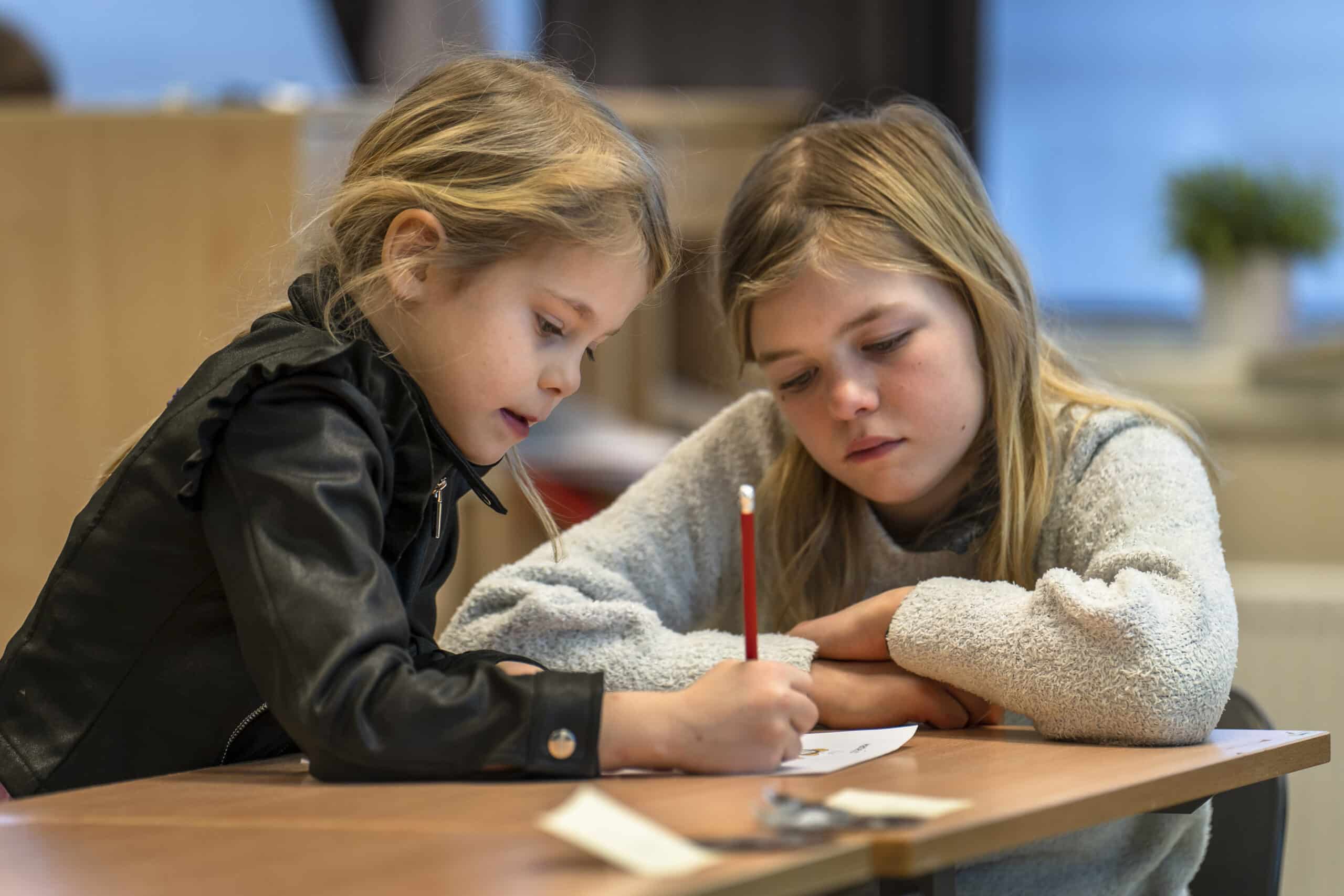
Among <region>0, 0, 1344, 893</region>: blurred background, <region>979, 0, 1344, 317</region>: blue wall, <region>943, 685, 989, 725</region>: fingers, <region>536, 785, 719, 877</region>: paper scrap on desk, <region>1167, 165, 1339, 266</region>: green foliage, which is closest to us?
<region>536, 785, 719, 877</region>: paper scrap on desk

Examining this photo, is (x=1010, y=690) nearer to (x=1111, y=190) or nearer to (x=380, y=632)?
(x=380, y=632)

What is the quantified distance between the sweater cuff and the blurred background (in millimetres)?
1756

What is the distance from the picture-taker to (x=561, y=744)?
88 cm

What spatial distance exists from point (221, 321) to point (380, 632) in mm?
2265

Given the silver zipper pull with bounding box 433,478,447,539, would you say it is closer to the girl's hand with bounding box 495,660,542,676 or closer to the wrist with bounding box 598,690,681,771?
the girl's hand with bounding box 495,660,542,676

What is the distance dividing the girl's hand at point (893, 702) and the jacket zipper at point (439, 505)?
1.00ft

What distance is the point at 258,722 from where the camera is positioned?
1071mm

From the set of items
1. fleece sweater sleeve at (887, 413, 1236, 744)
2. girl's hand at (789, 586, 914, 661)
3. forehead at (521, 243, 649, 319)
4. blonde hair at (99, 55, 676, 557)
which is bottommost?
girl's hand at (789, 586, 914, 661)

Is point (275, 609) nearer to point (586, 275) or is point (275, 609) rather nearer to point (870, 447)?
point (586, 275)

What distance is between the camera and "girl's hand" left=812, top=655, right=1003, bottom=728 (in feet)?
3.61

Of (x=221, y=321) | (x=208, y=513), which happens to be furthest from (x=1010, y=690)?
(x=221, y=321)

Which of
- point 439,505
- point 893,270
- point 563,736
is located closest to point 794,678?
point 563,736

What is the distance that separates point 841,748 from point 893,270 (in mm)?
463

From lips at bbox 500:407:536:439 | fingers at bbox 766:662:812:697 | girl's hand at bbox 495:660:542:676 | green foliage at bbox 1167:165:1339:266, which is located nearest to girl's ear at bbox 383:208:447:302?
lips at bbox 500:407:536:439
